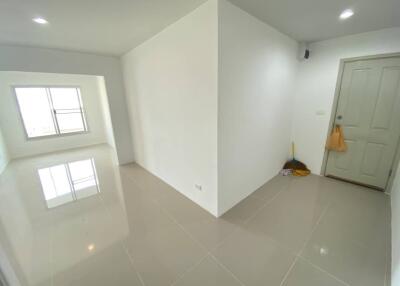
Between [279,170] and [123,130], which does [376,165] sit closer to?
[279,170]

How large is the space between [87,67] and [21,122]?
3.27 meters

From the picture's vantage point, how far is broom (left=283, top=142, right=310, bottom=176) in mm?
3330

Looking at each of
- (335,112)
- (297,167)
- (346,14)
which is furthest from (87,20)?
(297,167)

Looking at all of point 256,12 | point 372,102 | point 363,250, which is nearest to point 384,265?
point 363,250

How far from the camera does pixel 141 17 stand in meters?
2.01

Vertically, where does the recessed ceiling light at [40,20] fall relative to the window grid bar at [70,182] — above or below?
above

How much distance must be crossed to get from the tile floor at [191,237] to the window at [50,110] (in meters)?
3.04

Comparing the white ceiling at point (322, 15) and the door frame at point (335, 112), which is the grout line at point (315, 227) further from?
the white ceiling at point (322, 15)

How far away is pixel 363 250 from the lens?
66.5 inches

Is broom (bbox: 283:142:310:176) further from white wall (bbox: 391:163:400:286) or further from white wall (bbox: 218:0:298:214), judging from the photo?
white wall (bbox: 391:163:400:286)

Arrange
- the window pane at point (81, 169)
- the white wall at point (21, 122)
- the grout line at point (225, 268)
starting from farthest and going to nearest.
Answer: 1. the white wall at point (21, 122)
2. the window pane at point (81, 169)
3. the grout line at point (225, 268)

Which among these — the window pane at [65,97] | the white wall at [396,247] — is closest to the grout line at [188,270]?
the white wall at [396,247]

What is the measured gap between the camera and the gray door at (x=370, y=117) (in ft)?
8.05

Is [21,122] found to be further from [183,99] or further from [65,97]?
[183,99]
